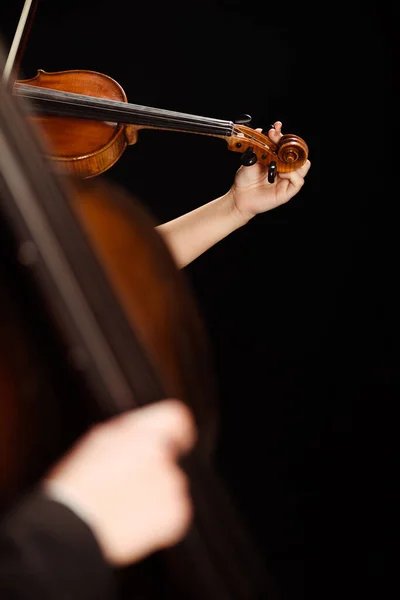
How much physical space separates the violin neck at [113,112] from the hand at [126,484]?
0.65 m

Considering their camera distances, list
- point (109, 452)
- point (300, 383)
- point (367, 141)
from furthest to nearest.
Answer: point (300, 383)
point (367, 141)
point (109, 452)

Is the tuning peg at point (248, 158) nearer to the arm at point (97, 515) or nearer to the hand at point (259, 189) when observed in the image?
the hand at point (259, 189)

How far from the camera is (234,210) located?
95 centimetres

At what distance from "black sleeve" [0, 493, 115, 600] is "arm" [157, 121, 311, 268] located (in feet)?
2.07

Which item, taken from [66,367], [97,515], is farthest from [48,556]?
[66,367]

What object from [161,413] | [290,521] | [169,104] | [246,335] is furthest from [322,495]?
[169,104]

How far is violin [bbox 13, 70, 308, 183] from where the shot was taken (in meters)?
0.87

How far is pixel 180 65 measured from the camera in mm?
1218

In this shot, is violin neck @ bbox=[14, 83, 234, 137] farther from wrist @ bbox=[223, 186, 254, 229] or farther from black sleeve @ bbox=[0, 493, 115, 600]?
black sleeve @ bbox=[0, 493, 115, 600]

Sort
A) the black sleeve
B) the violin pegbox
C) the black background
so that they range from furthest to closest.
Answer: the black background
the violin pegbox
the black sleeve

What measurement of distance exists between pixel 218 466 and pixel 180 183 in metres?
0.77

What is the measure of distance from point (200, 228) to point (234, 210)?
8 centimetres

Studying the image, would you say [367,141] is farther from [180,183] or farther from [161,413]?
[161,413]

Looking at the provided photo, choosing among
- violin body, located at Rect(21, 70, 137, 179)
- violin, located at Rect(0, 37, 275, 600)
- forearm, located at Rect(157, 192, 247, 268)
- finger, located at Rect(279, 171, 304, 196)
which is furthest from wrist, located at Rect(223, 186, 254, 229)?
violin, located at Rect(0, 37, 275, 600)
